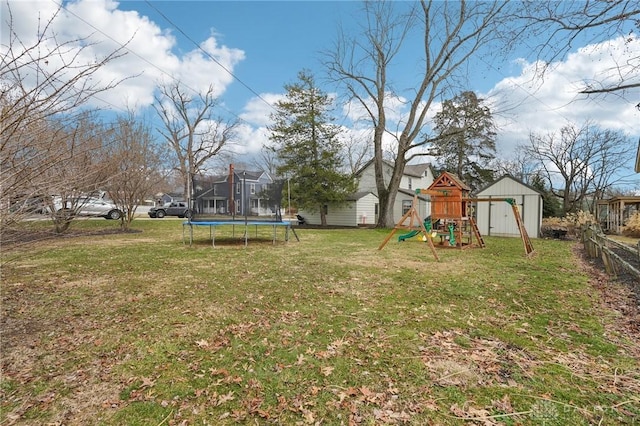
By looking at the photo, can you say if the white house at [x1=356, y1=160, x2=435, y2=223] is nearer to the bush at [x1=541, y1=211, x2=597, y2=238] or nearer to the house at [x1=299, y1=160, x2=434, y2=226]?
the house at [x1=299, y1=160, x2=434, y2=226]

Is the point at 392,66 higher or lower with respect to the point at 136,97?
higher

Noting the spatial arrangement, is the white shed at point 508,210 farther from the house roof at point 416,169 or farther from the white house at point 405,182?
the house roof at point 416,169

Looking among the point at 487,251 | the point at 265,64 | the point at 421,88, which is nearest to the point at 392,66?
the point at 421,88

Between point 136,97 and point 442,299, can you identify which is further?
point 136,97

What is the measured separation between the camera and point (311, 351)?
3.00 m

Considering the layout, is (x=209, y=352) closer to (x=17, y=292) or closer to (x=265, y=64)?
(x=17, y=292)

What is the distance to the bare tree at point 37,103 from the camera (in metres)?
2.08

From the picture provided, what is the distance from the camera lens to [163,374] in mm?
2605

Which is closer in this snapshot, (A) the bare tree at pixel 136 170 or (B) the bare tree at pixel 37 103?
(B) the bare tree at pixel 37 103

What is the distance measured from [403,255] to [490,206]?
30.3 ft

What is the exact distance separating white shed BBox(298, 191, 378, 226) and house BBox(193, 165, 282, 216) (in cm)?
1159

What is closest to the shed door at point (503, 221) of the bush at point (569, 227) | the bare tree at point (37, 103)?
the bush at point (569, 227)

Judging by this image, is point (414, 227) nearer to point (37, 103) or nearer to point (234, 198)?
point (234, 198)

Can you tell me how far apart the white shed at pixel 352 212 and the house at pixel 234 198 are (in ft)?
38.0
